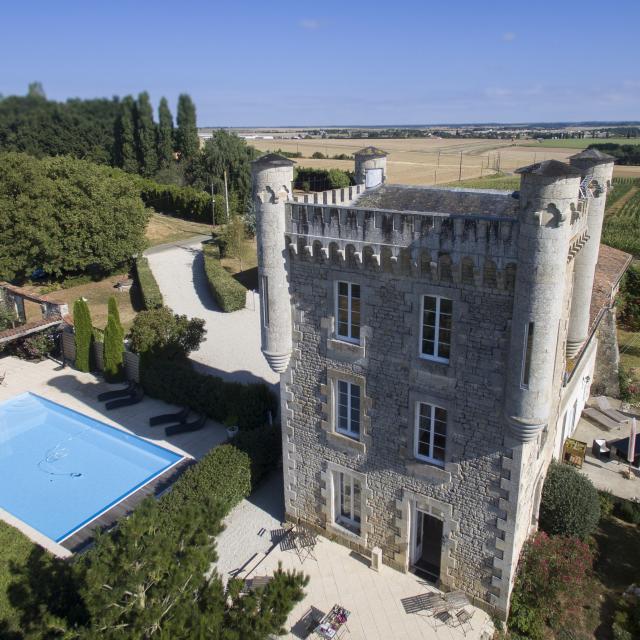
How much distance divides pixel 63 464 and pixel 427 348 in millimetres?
16254

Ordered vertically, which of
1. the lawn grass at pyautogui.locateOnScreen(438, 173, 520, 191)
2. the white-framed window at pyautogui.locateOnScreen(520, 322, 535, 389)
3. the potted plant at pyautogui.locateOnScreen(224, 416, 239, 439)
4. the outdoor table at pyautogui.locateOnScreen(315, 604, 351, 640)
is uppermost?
the white-framed window at pyautogui.locateOnScreen(520, 322, 535, 389)

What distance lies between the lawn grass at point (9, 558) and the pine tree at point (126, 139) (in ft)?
209

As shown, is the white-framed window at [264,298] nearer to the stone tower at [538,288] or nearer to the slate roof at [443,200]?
the slate roof at [443,200]

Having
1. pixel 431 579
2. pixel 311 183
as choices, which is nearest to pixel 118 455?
pixel 431 579

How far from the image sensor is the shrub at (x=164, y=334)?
82.3ft

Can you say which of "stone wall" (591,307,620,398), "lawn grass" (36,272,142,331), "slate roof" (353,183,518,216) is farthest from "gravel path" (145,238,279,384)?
"stone wall" (591,307,620,398)

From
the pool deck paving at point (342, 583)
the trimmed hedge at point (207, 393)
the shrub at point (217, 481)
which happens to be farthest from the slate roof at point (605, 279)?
the shrub at point (217, 481)

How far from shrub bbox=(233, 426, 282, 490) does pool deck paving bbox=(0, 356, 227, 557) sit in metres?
3.53

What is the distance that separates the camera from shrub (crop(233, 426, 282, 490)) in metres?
17.7

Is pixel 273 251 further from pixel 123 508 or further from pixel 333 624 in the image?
pixel 123 508

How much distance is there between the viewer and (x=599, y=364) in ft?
78.7

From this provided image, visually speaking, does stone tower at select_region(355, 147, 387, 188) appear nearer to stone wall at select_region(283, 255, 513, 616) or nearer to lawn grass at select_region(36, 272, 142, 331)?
stone wall at select_region(283, 255, 513, 616)

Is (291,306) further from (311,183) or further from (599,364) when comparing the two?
(311,183)

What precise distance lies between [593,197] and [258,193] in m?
8.52
